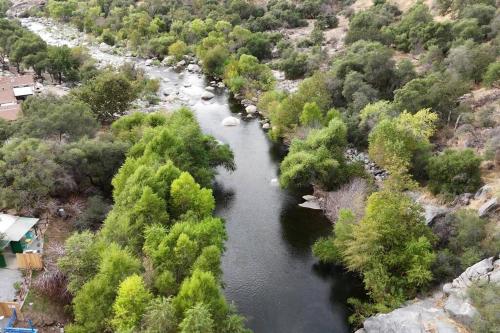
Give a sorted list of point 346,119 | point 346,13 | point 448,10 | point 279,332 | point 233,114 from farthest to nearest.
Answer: point 346,13 < point 448,10 < point 233,114 < point 346,119 < point 279,332

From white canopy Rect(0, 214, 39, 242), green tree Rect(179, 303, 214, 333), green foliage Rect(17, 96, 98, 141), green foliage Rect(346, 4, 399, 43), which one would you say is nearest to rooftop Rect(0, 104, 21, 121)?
green foliage Rect(17, 96, 98, 141)

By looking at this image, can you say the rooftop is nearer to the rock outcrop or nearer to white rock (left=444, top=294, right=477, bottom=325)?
the rock outcrop

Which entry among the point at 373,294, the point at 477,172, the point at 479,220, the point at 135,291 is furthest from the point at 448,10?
the point at 135,291

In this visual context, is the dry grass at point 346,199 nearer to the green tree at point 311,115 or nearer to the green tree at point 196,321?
the green tree at point 311,115

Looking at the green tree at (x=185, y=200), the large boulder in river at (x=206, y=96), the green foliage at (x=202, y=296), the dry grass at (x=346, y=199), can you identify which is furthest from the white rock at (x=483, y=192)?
the large boulder in river at (x=206, y=96)

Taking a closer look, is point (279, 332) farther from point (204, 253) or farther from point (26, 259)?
point (26, 259)

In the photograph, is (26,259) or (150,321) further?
(26,259)

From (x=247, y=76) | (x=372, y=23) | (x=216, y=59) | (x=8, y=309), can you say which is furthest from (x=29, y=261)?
(x=372, y=23)

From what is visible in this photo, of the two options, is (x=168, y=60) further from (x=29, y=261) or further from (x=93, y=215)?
(x=29, y=261)
